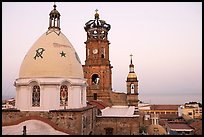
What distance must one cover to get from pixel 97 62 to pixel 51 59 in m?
15.0

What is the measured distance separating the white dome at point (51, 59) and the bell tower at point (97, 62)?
1292 cm

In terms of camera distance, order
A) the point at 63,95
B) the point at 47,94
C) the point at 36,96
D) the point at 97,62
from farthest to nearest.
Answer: the point at 97,62, the point at 63,95, the point at 36,96, the point at 47,94

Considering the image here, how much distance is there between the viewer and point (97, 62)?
3130cm

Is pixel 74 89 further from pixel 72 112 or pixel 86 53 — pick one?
pixel 86 53

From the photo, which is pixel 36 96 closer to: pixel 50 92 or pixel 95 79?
pixel 50 92

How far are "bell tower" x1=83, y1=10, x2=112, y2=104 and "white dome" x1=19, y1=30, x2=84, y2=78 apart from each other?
1292 centimetres

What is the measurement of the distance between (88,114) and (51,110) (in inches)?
126

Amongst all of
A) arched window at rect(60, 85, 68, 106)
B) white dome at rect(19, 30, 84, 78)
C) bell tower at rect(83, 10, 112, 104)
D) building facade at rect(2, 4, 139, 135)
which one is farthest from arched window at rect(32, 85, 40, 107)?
bell tower at rect(83, 10, 112, 104)

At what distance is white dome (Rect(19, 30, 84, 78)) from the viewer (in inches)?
645

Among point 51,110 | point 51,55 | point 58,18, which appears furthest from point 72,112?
point 58,18

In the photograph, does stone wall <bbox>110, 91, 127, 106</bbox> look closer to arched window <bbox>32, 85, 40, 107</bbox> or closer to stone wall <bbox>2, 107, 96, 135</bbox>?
arched window <bbox>32, 85, 40, 107</bbox>

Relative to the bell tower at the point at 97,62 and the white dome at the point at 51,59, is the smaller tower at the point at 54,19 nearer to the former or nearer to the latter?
the white dome at the point at 51,59

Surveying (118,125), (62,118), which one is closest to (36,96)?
(62,118)

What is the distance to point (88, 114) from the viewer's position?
17734 millimetres
